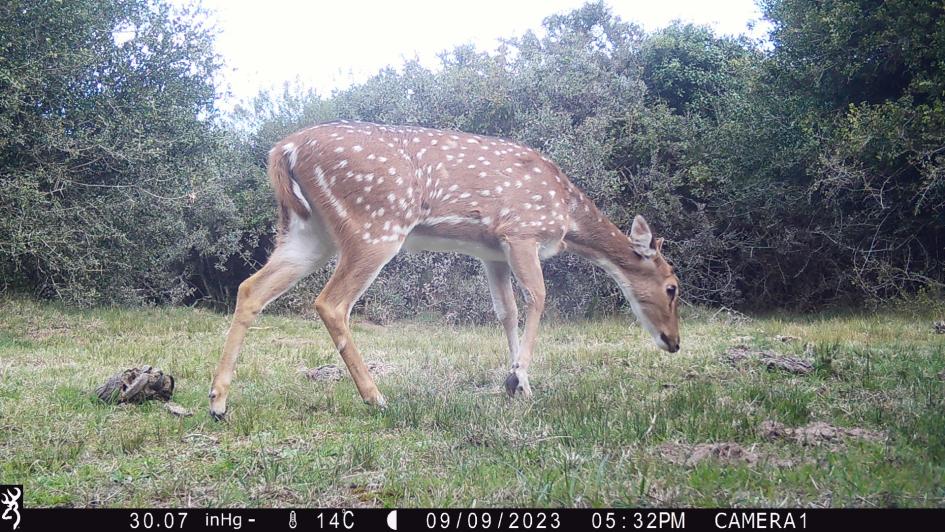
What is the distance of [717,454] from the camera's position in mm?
3205

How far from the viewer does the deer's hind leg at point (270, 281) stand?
15.5ft

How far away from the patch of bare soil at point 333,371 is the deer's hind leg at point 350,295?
3.29 ft

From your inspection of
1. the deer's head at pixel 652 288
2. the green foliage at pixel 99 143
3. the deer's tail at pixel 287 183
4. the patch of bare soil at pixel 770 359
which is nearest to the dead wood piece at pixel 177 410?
the deer's tail at pixel 287 183

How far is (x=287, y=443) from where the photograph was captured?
12.9 ft

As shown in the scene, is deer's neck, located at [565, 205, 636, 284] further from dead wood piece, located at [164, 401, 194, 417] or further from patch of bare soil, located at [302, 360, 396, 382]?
dead wood piece, located at [164, 401, 194, 417]

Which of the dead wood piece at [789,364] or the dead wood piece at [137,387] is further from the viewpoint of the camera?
the dead wood piece at [789,364]

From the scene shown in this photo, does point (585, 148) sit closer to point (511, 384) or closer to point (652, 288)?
point (652, 288)

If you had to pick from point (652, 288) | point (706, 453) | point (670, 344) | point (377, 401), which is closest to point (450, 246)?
point (377, 401)

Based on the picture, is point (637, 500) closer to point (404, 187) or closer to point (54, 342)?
point (404, 187)

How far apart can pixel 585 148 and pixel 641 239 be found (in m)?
6.23
